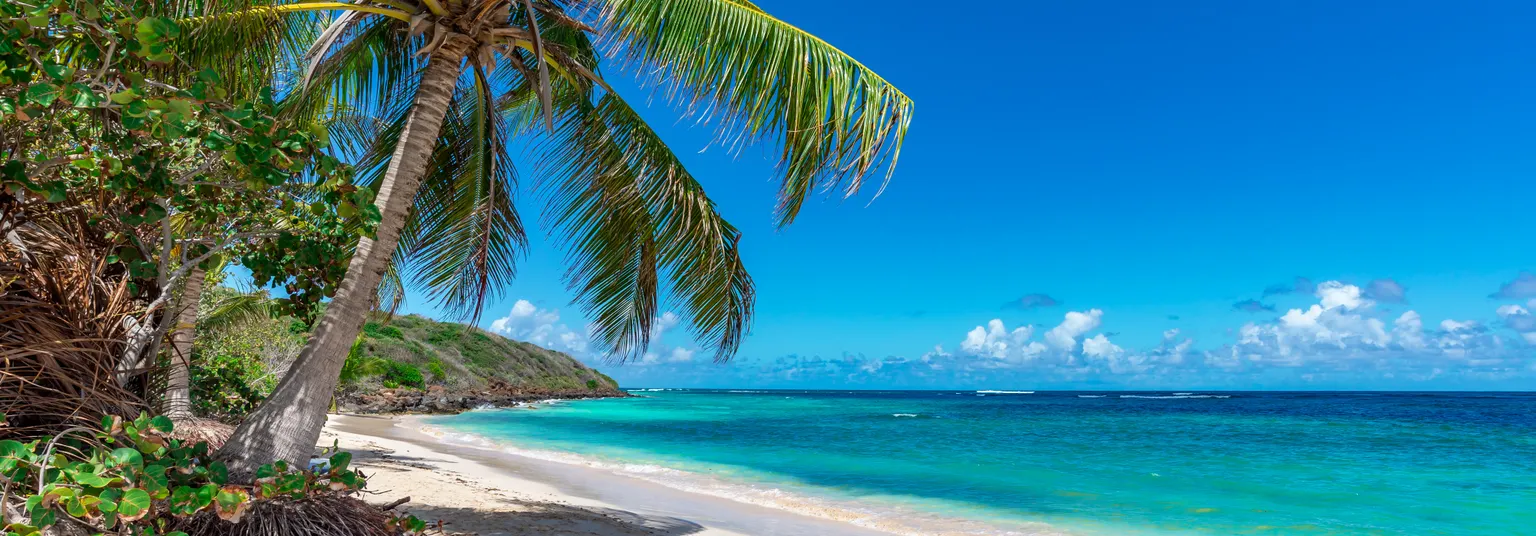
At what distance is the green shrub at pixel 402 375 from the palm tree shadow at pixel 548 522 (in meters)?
35.2

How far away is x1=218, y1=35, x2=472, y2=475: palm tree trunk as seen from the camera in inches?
155

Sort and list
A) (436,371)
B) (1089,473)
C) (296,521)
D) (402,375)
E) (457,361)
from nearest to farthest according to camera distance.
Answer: (296,521) < (1089,473) < (402,375) < (436,371) < (457,361)

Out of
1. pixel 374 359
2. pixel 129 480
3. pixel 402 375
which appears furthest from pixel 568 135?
pixel 402 375

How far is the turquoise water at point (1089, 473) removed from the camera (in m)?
11.6

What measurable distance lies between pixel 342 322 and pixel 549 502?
19.6ft

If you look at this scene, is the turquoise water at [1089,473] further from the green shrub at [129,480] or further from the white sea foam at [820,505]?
the green shrub at [129,480]

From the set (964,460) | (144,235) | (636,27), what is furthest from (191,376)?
(964,460)

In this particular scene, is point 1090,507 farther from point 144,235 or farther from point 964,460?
point 144,235

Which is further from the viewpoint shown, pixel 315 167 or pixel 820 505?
pixel 820 505

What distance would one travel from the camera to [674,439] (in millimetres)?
25797

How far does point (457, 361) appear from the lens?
50.7m

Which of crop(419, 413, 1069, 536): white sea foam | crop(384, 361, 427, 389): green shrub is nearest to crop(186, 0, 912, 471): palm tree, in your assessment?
crop(419, 413, 1069, 536): white sea foam

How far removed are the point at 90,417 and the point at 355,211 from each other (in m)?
1.37

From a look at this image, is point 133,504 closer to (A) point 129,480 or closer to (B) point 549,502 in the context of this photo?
(A) point 129,480
